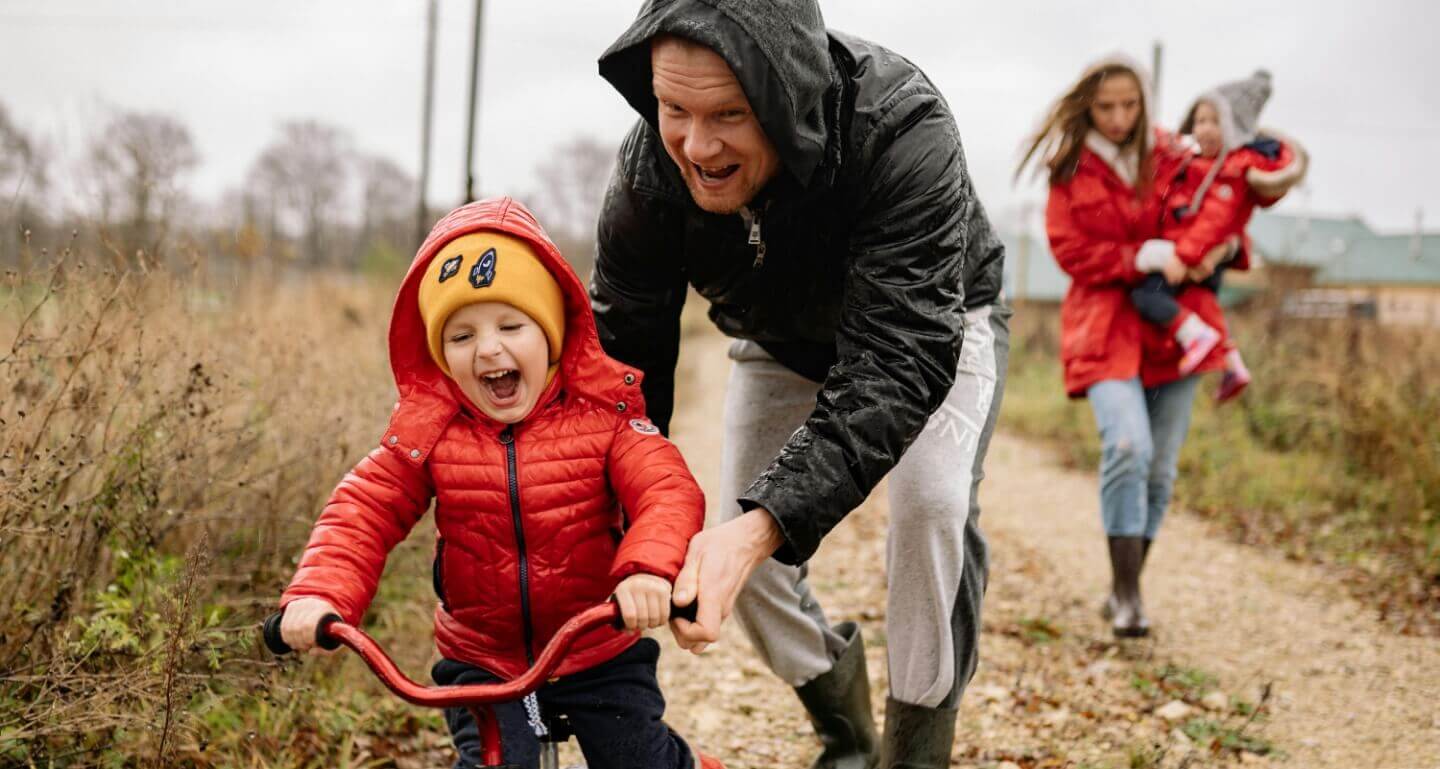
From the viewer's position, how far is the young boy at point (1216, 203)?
4965 millimetres

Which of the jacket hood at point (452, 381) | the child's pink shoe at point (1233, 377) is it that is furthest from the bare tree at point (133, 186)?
the child's pink shoe at point (1233, 377)

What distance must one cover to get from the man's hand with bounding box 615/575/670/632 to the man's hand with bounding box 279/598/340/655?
0.56 m

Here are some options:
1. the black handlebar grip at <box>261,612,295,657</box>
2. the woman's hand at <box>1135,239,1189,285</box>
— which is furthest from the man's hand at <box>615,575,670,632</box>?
the woman's hand at <box>1135,239,1189,285</box>

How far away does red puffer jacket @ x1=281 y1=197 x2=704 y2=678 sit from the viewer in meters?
2.45

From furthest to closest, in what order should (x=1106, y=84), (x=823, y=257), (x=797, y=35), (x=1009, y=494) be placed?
(x=1009, y=494), (x=1106, y=84), (x=823, y=257), (x=797, y=35)

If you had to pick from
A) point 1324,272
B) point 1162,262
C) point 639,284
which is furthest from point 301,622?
point 1324,272

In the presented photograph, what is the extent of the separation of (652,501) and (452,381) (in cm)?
57

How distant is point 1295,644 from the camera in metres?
5.04

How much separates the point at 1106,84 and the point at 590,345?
326cm

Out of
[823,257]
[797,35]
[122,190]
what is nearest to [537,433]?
[823,257]

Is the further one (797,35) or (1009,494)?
(1009,494)

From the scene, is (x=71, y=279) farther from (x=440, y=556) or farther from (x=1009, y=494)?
(x=1009, y=494)

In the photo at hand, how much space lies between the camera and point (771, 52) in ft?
7.12

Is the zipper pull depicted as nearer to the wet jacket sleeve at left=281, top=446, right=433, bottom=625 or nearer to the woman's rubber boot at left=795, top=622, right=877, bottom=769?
the wet jacket sleeve at left=281, top=446, right=433, bottom=625
